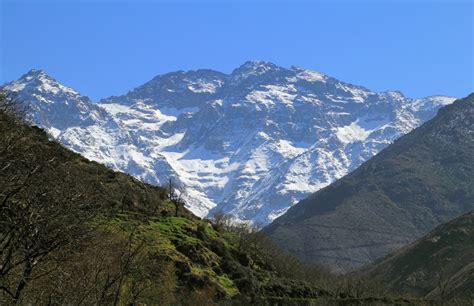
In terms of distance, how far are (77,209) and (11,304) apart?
5.60 metres

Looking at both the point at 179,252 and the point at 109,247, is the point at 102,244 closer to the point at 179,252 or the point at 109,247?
the point at 109,247

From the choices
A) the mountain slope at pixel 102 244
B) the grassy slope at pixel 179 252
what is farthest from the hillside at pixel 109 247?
the grassy slope at pixel 179 252

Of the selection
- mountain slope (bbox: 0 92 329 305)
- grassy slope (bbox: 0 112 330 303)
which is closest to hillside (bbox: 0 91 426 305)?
mountain slope (bbox: 0 92 329 305)

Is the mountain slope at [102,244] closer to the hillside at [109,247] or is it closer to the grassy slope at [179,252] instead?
the hillside at [109,247]

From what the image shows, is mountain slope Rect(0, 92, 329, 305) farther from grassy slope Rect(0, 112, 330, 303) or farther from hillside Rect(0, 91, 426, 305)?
grassy slope Rect(0, 112, 330, 303)

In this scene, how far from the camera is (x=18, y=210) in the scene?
3241cm

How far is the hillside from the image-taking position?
31.8m

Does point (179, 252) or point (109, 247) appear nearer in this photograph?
point (109, 247)

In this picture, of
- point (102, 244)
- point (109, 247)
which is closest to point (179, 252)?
point (109, 247)

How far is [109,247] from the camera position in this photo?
174 ft

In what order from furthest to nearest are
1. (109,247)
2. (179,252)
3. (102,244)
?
1. (179,252)
2. (109,247)
3. (102,244)

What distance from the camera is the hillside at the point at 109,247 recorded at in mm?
31797

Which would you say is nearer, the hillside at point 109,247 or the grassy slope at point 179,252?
the hillside at point 109,247

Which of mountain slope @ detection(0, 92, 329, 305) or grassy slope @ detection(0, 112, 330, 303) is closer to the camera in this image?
mountain slope @ detection(0, 92, 329, 305)
